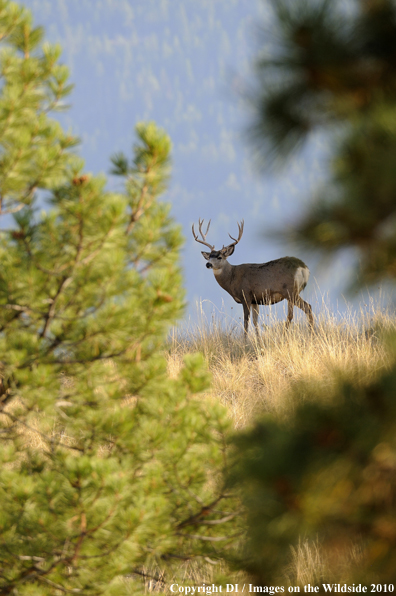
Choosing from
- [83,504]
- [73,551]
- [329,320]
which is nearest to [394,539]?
[83,504]

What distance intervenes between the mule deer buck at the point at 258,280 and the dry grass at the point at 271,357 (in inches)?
29.4

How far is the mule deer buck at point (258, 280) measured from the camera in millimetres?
10820

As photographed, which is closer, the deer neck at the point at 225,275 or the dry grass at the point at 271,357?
the dry grass at the point at 271,357

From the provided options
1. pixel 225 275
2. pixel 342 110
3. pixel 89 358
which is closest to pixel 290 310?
pixel 225 275

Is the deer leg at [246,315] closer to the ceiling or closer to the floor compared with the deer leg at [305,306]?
closer to the ceiling

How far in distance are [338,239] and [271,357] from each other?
A: 6111 millimetres

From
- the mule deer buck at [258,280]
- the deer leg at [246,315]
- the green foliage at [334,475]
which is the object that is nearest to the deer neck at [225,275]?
the mule deer buck at [258,280]

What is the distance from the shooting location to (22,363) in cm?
272

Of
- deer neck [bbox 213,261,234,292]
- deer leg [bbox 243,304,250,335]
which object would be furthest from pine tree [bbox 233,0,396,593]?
deer neck [bbox 213,261,234,292]

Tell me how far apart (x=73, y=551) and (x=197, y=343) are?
7693 mm

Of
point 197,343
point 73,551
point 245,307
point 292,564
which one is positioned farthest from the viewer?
point 245,307

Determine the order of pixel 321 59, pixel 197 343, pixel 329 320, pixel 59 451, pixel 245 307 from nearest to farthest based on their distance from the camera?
pixel 321 59
pixel 59 451
pixel 329 320
pixel 197 343
pixel 245 307

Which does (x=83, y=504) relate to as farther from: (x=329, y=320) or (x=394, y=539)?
(x=329, y=320)

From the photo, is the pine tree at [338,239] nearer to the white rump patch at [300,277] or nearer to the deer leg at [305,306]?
the deer leg at [305,306]
